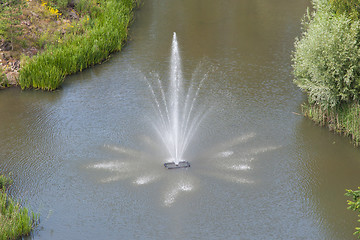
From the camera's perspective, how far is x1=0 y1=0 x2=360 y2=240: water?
14047 millimetres

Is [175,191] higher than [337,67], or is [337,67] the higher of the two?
[337,67]

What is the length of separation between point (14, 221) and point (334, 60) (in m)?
11.5

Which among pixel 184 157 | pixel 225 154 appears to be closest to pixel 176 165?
pixel 184 157

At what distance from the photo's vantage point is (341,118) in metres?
18.8

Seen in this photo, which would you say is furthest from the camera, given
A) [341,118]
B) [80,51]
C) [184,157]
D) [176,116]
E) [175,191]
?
[80,51]

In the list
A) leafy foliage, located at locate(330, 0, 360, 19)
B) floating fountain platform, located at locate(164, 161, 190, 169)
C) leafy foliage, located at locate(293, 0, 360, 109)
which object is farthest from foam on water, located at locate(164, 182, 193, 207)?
leafy foliage, located at locate(330, 0, 360, 19)

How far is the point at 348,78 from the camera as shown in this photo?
1767cm

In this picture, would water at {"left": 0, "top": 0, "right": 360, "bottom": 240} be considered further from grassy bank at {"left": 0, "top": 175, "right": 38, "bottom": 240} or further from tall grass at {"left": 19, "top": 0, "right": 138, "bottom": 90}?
tall grass at {"left": 19, "top": 0, "right": 138, "bottom": 90}

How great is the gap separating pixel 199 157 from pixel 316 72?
5.16 metres

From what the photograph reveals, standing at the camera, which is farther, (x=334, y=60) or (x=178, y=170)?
(x=334, y=60)

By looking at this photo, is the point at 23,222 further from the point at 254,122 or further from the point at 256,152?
the point at 254,122

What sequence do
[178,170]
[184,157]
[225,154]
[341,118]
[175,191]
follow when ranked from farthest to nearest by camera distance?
[341,118] < [225,154] < [184,157] < [178,170] < [175,191]

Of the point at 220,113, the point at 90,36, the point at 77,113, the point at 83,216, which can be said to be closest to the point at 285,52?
the point at 220,113

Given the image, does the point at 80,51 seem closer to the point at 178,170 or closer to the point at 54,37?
the point at 54,37
